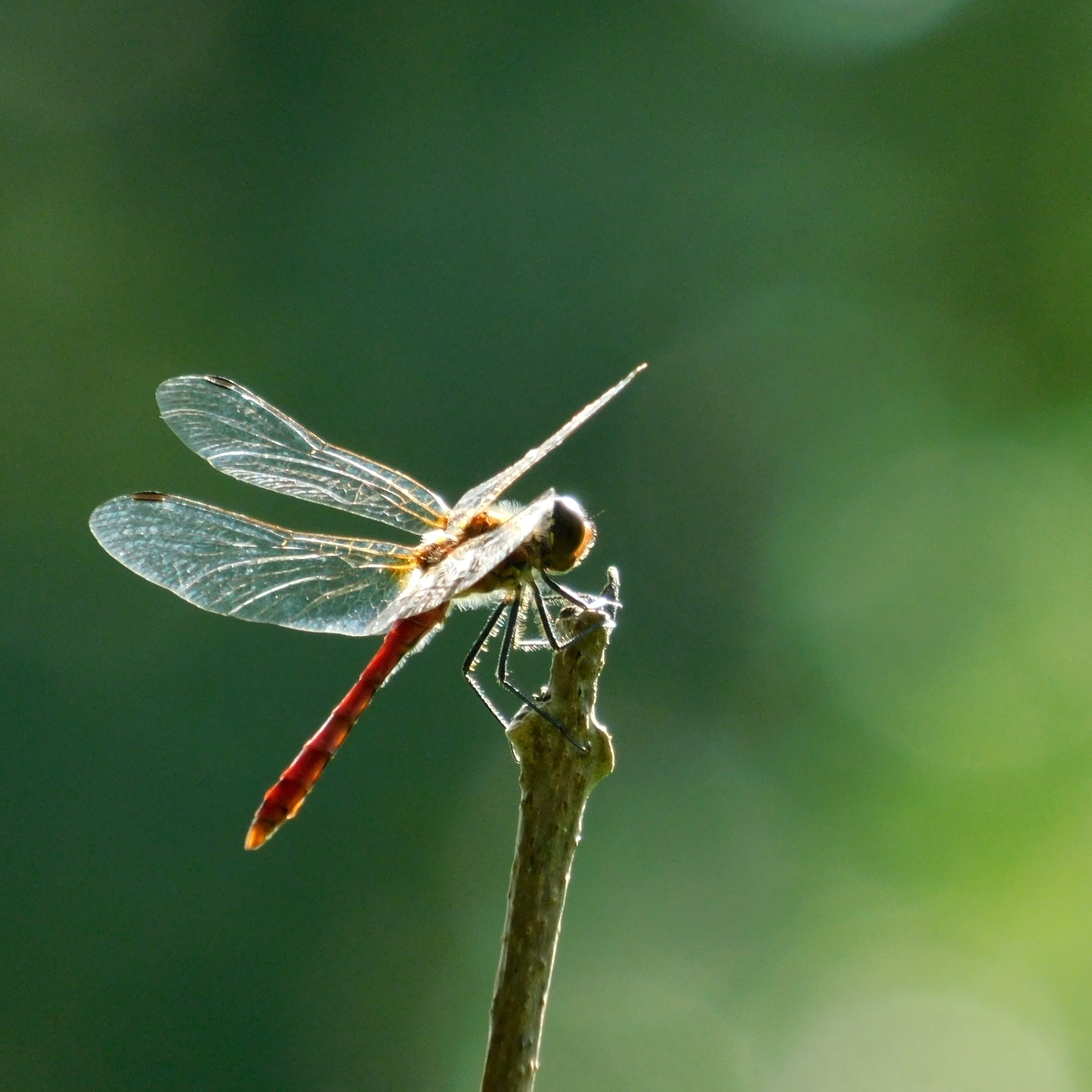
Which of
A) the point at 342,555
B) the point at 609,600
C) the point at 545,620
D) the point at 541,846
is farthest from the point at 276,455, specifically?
the point at 541,846

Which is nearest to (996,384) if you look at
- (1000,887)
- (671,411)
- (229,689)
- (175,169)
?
(671,411)

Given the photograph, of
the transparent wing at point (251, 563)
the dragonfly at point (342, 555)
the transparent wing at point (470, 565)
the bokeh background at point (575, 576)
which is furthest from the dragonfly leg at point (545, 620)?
the bokeh background at point (575, 576)

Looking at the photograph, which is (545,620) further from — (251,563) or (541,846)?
(541,846)

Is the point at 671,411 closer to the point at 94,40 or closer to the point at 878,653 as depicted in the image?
the point at 878,653

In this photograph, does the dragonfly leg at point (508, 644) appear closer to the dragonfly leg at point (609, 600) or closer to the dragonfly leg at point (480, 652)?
the dragonfly leg at point (480, 652)

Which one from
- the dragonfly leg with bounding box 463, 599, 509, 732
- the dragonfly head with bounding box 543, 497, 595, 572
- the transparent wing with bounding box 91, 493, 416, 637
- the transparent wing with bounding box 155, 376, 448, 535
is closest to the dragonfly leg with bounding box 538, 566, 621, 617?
the dragonfly head with bounding box 543, 497, 595, 572

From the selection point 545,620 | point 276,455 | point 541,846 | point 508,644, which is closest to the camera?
point 541,846

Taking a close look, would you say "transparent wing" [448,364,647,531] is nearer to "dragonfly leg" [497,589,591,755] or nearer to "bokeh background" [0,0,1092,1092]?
"dragonfly leg" [497,589,591,755]
